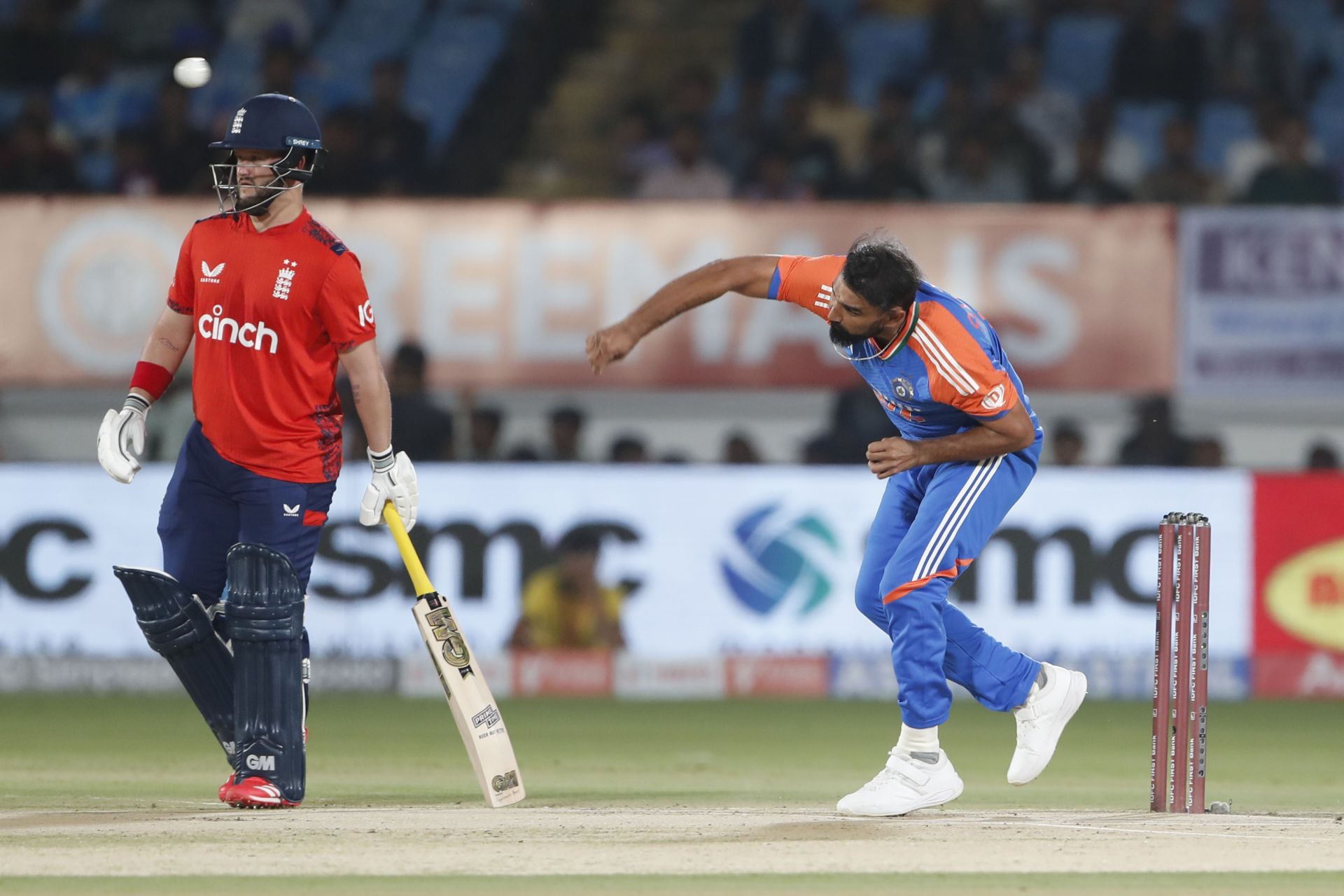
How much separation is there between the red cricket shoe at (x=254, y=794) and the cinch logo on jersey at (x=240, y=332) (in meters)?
1.37

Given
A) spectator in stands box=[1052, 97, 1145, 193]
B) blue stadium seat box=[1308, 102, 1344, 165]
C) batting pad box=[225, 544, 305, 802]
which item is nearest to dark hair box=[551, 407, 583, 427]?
spectator in stands box=[1052, 97, 1145, 193]

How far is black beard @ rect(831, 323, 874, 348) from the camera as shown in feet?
20.4

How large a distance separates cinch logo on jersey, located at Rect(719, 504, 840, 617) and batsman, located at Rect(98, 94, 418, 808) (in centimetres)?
521

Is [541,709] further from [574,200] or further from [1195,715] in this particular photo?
[1195,715]

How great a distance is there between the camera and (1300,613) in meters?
11.7

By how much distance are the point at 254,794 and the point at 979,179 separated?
8665 mm

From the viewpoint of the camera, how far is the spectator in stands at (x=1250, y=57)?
14875 millimetres

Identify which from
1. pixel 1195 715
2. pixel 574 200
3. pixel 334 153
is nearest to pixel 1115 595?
pixel 574 200

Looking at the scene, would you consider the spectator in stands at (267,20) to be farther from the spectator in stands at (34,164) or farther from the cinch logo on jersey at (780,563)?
the cinch logo on jersey at (780,563)

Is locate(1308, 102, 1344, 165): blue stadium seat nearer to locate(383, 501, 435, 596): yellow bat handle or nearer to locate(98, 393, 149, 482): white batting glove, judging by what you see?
locate(383, 501, 435, 596): yellow bat handle

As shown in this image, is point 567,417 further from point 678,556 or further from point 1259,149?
point 1259,149

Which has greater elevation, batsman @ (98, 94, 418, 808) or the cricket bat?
batsman @ (98, 94, 418, 808)

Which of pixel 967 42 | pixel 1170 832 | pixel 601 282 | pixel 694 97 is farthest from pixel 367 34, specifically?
pixel 1170 832

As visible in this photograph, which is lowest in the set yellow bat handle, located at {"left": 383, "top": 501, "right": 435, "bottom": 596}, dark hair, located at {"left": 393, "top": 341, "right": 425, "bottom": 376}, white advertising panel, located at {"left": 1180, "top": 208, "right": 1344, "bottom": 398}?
yellow bat handle, located at {"left": 383, "top": 501, "right": 435, "bottom": 596}
